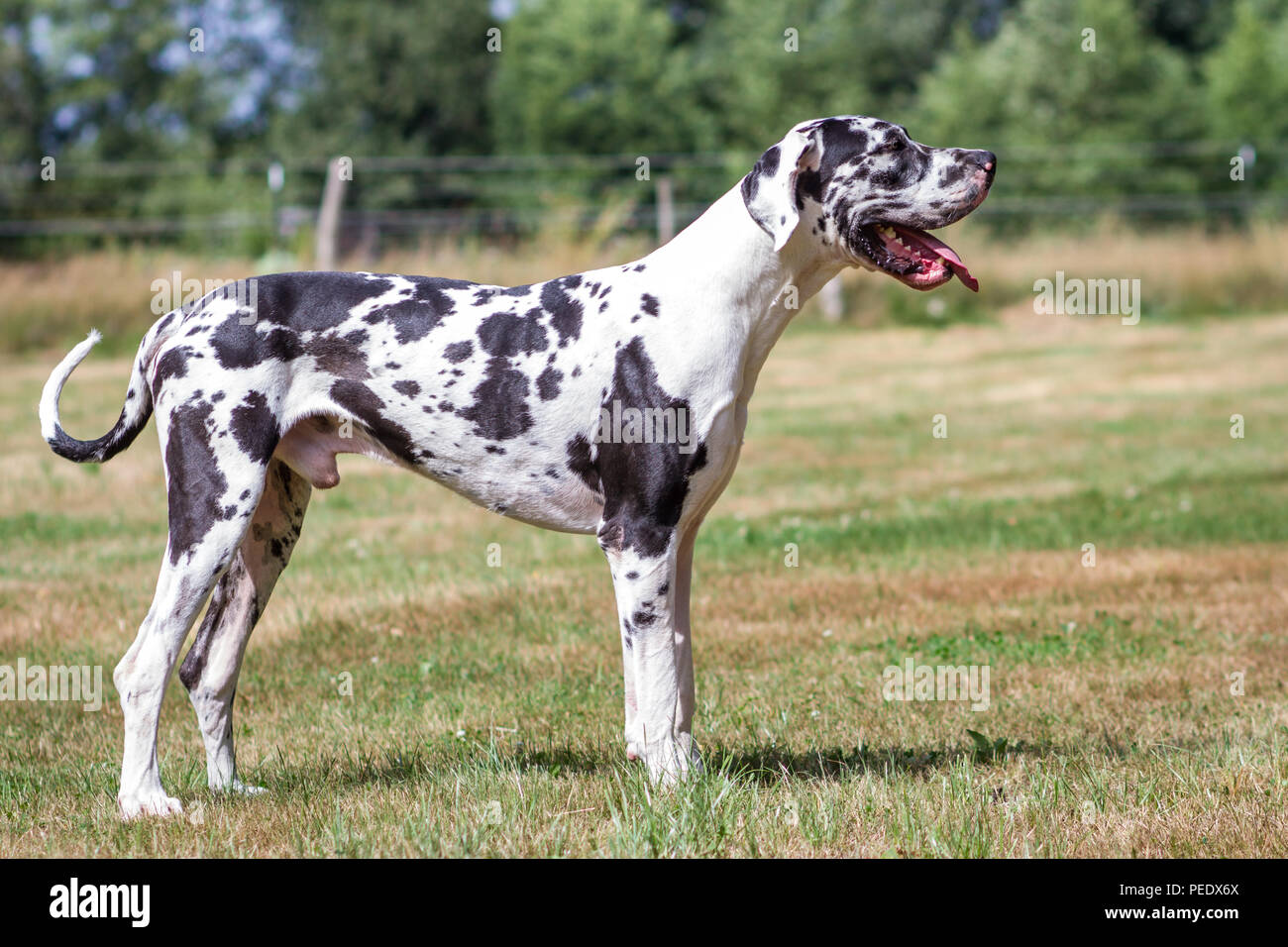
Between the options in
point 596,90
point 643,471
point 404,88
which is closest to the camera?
point 643,471

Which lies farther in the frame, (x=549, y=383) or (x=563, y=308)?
(x=563, y=308)

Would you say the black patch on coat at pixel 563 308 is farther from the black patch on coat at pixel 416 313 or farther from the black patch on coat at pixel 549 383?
the black patch on coat at pixel 416 313

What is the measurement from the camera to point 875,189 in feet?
15.7

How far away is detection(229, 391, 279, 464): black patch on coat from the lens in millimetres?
4707

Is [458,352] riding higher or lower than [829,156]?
lower

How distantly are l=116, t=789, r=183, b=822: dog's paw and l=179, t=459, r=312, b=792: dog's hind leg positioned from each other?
0.39 m

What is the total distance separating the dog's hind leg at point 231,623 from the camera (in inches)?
203

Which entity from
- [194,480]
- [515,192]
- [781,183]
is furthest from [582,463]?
[515,192]

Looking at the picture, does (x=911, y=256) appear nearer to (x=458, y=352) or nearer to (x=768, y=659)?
(x=458, y=352)

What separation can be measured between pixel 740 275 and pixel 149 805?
2.65m

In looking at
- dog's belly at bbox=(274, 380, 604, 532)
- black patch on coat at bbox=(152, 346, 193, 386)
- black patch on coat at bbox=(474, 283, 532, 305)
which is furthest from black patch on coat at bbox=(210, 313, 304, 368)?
black patch on coat at bbox=(474, 283, 532, 305)

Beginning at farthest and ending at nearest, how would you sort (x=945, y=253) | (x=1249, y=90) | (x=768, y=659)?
(x=1249, y=90), (x=768, y=659), (x=945, y=253)

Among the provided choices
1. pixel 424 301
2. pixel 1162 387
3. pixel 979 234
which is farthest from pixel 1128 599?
pixel 979 234

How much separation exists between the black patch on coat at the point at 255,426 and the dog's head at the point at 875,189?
176cm
